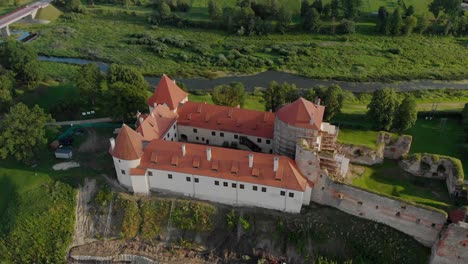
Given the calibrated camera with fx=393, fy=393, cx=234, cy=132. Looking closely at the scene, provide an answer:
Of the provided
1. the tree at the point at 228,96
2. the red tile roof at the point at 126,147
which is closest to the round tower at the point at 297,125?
the tree at the point at 228,96

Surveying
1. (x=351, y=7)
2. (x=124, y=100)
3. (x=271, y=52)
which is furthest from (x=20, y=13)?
(x=351, y=7)

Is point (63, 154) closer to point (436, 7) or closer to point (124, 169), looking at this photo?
point (124, 169)

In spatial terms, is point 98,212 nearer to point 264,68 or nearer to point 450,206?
point 450,206

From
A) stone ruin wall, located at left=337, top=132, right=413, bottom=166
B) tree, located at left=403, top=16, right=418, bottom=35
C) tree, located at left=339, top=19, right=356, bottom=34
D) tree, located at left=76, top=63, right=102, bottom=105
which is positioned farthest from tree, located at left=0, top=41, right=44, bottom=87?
tree, located at left=403, top=16, right=418, bottom=35

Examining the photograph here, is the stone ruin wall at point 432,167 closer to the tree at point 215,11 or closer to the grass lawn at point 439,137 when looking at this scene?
the grass lawn at point 439,137

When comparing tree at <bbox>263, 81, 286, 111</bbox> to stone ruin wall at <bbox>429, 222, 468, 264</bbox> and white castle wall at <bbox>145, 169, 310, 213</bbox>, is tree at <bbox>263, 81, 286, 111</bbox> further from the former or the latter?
stone ruin wall at <bbox>429, 222, 468, 264</bbox>

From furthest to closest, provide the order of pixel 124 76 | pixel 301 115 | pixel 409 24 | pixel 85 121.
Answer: pixel 409 24 < pixel 124 76 < pixel 85 121 < pixel 301 115
